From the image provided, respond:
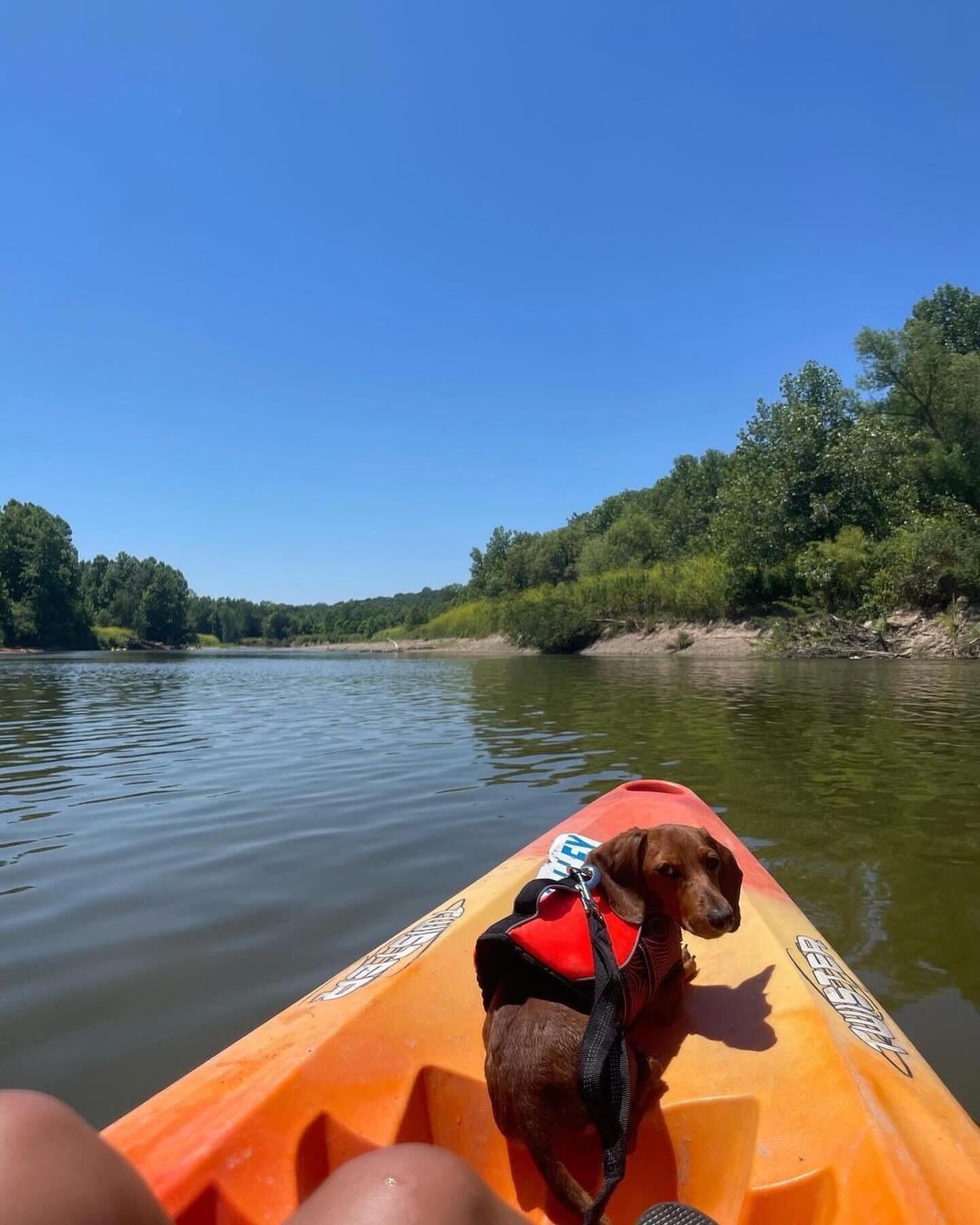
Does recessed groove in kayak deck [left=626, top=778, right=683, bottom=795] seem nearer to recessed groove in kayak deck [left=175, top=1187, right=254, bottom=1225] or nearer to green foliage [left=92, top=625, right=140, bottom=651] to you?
recessed groove in kayak deck [left=175, top=1187, right=254, bottom=1225]

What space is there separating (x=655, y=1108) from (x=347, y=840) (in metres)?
4.16

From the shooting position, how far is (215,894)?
497 centimetres

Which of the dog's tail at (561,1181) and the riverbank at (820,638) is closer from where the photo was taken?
the dog's tail at (561,1181)

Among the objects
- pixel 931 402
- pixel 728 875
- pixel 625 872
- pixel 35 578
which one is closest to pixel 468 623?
pixel 931 402

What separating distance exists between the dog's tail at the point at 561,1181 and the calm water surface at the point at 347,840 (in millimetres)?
1713

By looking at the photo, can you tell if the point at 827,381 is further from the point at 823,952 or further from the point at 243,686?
the point at 823,952

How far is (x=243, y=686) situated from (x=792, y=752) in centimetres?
1905

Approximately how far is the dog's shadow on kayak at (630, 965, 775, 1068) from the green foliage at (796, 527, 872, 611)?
33.5m

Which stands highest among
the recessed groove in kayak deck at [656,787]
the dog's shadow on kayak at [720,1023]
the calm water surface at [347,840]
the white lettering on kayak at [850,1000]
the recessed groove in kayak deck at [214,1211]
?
the recessed groove in kayak deck at [656,787]

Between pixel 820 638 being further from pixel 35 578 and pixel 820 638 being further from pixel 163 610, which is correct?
pixel 163 610

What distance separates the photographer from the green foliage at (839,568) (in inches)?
1302

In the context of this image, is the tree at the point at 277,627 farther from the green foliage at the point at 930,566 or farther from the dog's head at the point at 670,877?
the dog's head at the point at 670,877

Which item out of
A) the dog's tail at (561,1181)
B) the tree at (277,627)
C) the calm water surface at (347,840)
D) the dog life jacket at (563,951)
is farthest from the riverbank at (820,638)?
the tree at (277,627)

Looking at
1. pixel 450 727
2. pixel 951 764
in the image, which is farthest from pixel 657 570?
pixel 951 764
